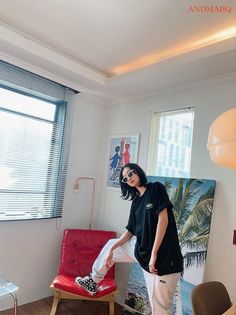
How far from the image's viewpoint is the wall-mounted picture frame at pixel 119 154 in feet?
10.2

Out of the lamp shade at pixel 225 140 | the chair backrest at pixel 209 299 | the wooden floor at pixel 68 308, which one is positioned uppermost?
the lamp shade at pixel 225 140

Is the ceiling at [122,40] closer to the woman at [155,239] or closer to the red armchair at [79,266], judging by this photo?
the woman at [155,239]

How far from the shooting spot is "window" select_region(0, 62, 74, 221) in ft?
8.48

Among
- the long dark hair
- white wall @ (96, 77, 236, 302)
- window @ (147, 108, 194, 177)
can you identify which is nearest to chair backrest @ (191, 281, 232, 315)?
white wall @ (96, 77, 236, 302)

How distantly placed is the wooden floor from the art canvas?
0.49 metres

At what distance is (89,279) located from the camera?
2.43 metres

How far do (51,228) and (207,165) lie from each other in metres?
1.86

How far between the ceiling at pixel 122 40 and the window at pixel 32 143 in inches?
9.2

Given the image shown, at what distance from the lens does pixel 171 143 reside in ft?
9.39

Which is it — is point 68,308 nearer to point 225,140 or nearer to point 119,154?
point 119,154

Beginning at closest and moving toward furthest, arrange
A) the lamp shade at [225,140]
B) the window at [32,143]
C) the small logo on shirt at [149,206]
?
the lamp shade at [225,140] < the small logo on shirt at [149,206] < the window at [32,143]

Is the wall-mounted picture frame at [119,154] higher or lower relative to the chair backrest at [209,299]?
higher

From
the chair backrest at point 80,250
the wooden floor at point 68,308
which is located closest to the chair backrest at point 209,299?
the chair backrest at point 80,250

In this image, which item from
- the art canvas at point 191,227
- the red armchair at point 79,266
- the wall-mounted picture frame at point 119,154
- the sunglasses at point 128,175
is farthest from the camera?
the wall-mounted picture frame at point 119,154
